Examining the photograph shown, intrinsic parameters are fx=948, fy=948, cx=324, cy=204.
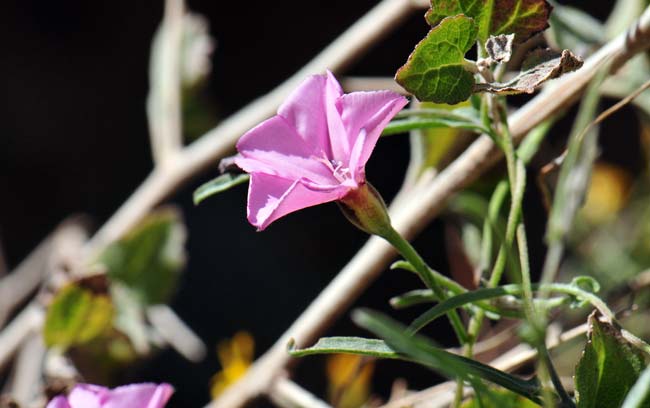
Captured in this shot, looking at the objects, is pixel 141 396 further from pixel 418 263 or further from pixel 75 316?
pixel 75 316

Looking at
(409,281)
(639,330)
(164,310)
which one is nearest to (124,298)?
(164,310)

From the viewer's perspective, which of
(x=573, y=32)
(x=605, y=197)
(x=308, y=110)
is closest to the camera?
(x=308, y=110)

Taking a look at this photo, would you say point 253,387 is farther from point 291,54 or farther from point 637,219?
point 291,54

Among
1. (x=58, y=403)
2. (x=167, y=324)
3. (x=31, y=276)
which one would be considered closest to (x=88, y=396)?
(x=58, y=403)

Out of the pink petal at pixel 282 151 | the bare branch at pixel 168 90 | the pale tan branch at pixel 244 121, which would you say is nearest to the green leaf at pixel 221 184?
the pink petal at pixel 282 151

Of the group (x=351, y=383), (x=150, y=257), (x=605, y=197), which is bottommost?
(x=605, y=197)

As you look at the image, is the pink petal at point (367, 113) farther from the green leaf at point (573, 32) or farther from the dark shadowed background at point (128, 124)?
the dark shadowed background at point (128, 124)

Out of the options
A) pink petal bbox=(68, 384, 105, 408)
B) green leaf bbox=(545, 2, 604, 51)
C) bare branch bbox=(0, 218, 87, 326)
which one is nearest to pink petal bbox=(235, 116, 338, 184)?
pink petal bbox=(68, 384, 105, 408)
